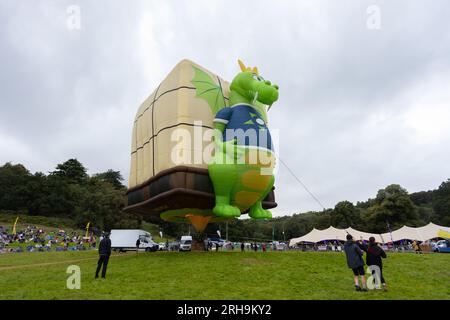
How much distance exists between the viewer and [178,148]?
1891cm

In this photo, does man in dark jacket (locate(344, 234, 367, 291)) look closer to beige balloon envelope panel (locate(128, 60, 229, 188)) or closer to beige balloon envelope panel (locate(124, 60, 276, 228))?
beige balloon envelope panel (locate(124, 60, 276, 228))

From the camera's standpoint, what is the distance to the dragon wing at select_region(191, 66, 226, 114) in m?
20.4

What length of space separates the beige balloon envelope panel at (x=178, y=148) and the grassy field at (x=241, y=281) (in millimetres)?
3690

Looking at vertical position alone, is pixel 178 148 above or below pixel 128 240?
above

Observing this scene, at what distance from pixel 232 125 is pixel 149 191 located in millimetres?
6535

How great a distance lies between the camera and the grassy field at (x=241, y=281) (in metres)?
9.75

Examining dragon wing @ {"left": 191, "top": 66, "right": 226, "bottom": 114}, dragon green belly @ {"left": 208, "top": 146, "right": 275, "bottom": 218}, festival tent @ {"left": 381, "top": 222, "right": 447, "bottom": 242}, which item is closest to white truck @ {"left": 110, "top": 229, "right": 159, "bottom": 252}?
dragon green belly @ {"left": 208, "top": 146, "right": 275, "bottom": 218}

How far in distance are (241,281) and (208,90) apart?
39.7 ft

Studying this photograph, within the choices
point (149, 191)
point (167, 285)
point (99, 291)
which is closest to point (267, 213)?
point (149, 191)

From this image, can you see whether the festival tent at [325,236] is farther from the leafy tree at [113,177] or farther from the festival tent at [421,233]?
the leafy tree at [113,177]

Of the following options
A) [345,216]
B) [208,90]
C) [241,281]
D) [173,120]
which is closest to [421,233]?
[208,90]

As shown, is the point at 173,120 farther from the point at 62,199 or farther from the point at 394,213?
the point at 62,199

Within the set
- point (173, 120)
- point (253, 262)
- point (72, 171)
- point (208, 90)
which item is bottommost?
point (253, 262)
